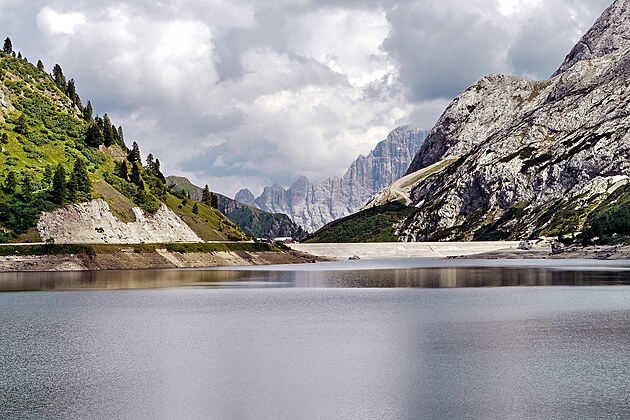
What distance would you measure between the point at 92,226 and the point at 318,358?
5562 inches

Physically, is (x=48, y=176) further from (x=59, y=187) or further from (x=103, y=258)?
(x=103, y=258)

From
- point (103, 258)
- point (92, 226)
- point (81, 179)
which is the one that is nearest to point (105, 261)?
point (103, 258)

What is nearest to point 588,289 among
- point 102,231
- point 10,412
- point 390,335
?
point 390,335

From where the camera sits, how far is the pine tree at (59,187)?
167 metres

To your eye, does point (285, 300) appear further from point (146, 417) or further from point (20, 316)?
point (146, 417)

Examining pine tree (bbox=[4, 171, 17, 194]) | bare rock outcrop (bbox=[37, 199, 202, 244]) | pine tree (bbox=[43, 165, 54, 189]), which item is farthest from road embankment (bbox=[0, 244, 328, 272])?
pine tree (bbox=[43, 165, 54, 189])

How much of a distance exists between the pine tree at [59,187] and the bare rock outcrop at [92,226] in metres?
2.99

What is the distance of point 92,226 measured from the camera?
170 m

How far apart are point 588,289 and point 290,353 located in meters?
61.7

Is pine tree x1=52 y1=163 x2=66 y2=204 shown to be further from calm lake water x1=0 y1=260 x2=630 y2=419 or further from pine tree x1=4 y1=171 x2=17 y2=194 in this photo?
calm lake water x1=0 y1=260 x2=630 y2=419

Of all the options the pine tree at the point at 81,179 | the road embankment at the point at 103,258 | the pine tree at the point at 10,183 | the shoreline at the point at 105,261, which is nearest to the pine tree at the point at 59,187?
the pine tree at the point at 81,179

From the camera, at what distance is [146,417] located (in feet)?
97.5

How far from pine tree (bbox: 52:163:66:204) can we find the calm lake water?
303ft

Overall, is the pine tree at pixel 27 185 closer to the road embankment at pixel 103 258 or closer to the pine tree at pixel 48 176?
Result: the pine tree at pixel 48 176
